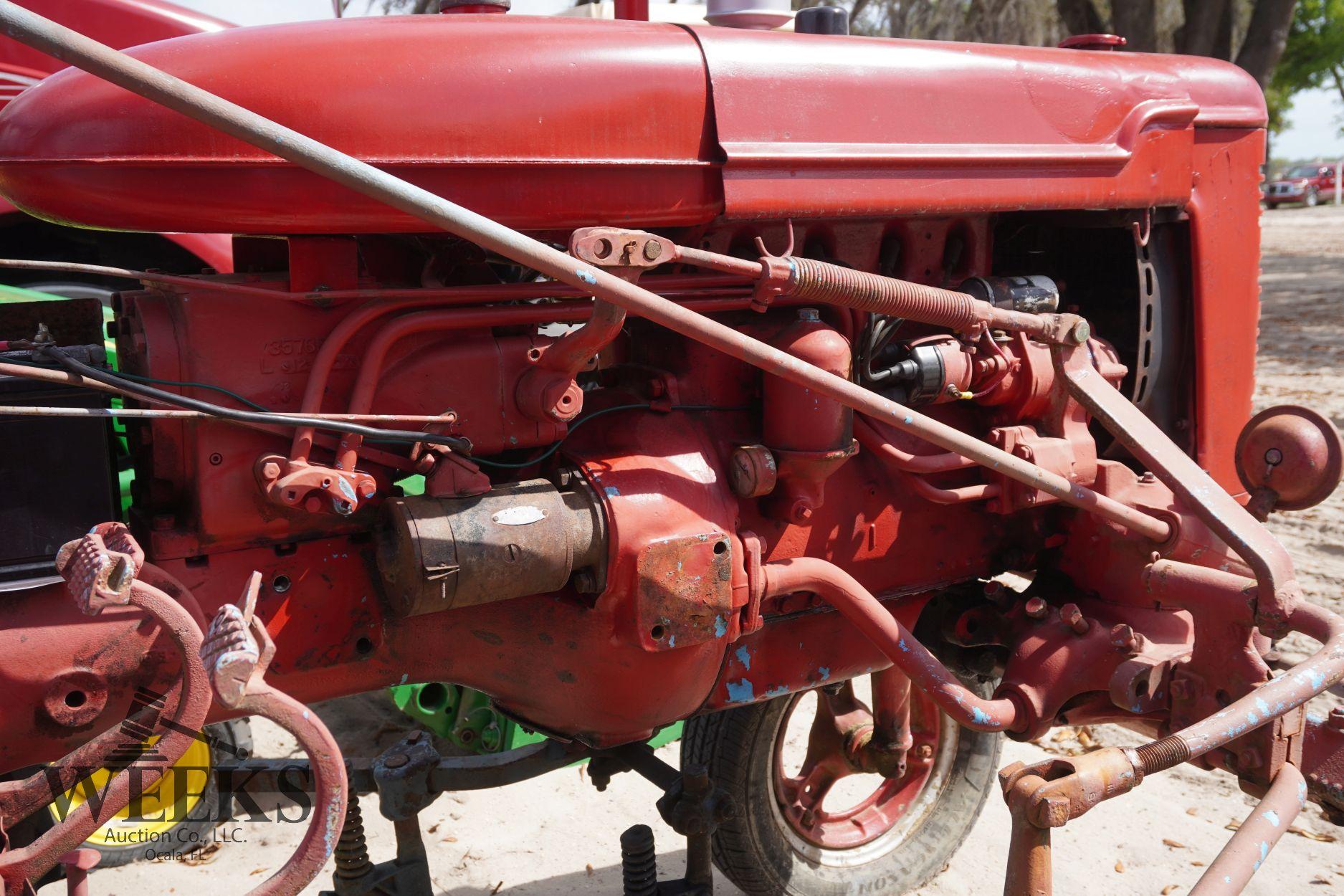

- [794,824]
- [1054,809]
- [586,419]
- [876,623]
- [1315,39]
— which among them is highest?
[1315,39]

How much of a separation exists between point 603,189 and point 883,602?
1132 millimetres

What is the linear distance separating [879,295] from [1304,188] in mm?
30710

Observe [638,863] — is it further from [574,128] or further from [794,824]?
[574,128]

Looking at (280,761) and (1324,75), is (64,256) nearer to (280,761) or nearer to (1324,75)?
(280,761)

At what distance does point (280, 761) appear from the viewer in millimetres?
2414

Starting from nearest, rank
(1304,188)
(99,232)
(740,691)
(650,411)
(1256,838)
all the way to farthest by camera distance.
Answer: (1256,838) → (650,411) → (740,691) → (99,232) → (1304,188)

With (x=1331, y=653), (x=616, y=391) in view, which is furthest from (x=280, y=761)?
(x=1331, y=653)

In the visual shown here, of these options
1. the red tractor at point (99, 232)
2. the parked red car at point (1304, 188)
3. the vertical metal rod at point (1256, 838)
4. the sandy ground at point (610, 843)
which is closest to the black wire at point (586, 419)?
the vertical metal rod at point (1256, 838)

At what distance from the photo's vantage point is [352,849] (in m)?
2.31

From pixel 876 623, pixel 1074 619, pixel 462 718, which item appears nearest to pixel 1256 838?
pixel 1074 619

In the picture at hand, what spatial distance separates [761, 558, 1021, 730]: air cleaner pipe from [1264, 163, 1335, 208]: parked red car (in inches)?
1165

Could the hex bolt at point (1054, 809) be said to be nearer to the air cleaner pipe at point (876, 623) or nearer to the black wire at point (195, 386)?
the air cleaner pipe at point (876, 623)

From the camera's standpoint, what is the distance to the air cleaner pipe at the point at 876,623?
209 cm

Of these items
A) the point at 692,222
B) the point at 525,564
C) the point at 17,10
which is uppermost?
the point at 17,10
